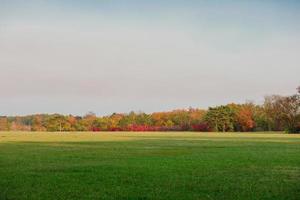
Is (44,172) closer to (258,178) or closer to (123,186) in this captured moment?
(123,186)

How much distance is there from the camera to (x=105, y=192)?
11.6 meters

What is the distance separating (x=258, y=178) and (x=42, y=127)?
118m

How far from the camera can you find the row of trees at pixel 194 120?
10612cm

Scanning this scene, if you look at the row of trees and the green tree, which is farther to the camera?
the green tree

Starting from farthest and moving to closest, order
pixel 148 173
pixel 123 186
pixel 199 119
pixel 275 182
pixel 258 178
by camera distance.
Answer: pixel 199 119, pixel 148 173, pixel 258 178, pixel 275 182, pixel 123 186

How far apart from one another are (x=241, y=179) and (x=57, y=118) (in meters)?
114

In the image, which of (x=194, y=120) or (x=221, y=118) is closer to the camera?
(x=221, y=118)

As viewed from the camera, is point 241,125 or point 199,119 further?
point 199,119

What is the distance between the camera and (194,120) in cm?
12231

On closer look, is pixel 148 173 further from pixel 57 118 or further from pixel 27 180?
pixel 57 118

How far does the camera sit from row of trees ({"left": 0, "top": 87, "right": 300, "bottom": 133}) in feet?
348

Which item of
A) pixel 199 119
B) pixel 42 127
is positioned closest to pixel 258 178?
pixel 199 119

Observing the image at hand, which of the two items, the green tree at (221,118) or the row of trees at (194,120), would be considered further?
the green tree at (221,118)

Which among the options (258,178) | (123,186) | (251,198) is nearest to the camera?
(251,198)
